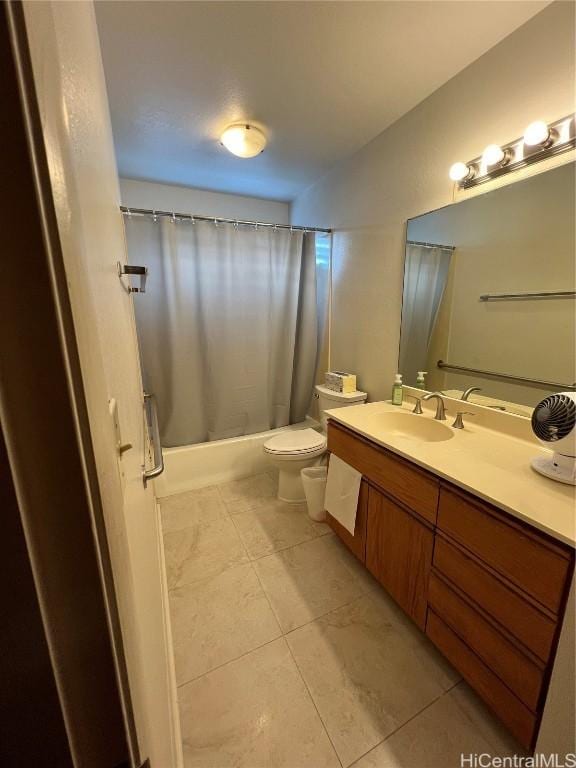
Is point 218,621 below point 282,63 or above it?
below

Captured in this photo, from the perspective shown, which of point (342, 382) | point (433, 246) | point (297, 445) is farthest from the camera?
point (342, 382)

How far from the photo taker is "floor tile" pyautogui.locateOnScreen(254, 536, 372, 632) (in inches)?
54.6

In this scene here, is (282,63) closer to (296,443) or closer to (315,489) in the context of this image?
(296,443)

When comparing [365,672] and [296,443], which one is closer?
[365,672]

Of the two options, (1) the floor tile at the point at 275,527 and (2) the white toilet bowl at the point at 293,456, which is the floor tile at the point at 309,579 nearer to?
(1) the floor tile at the point at 275,527

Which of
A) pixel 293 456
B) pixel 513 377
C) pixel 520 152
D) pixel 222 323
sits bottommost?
pixel 293 456

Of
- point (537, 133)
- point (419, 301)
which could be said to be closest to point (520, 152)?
point (537, 133)

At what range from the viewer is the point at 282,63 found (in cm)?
133

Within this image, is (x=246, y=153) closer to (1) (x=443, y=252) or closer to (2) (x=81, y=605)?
(1) (x=443, y=252)

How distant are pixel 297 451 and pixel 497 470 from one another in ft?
3.82

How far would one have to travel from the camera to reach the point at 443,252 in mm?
Answer: 1558

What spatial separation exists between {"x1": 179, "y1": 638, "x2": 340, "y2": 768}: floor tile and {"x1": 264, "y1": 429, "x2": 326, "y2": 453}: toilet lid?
1.03m

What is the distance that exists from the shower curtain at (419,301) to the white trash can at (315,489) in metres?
0.80

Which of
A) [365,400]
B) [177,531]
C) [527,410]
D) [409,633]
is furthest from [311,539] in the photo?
[527,410]
